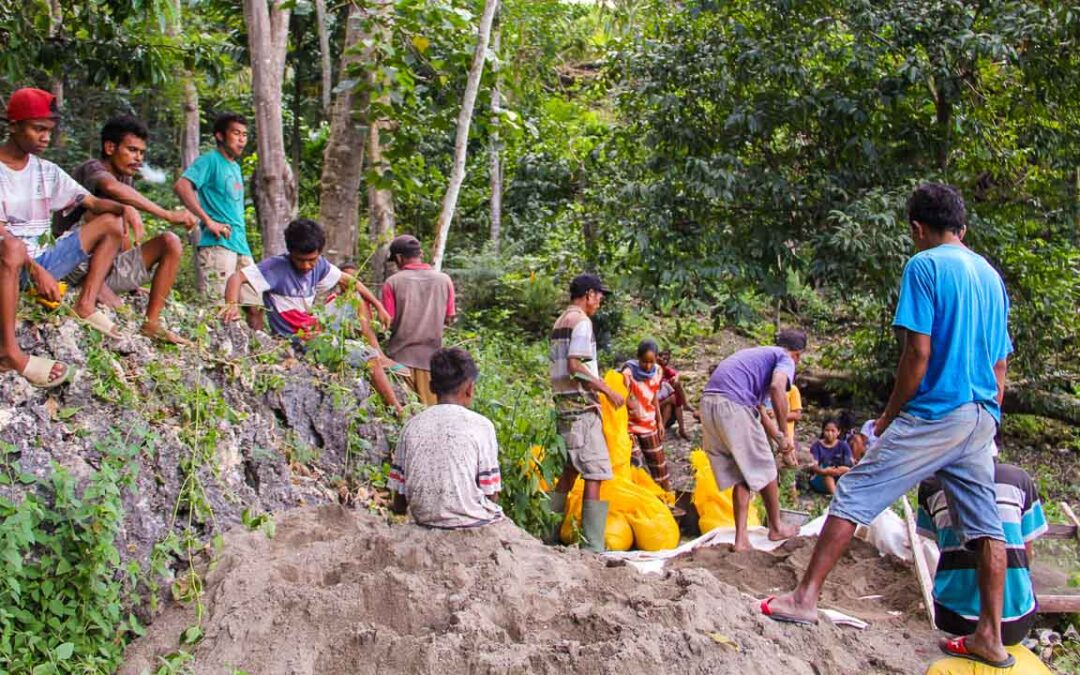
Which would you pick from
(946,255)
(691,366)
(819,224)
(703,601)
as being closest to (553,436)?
(703,601)

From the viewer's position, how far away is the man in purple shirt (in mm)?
6297

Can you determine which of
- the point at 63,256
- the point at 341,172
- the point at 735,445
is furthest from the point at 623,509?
the point at 63,256

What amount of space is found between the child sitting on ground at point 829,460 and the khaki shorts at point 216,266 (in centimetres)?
539

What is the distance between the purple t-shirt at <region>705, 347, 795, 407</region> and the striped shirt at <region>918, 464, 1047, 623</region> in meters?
2.13

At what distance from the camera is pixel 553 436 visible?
651 cm

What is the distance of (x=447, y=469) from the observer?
426cm

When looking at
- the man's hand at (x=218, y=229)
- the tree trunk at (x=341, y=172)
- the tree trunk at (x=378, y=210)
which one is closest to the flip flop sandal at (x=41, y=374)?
the man's hand at (x=218, y=229)

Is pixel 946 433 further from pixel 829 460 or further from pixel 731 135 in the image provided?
pixel 731 135

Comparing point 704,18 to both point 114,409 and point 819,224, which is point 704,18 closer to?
point 819,224

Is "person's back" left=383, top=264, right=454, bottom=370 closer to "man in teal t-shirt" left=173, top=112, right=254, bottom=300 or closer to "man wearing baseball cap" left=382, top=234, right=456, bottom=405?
"man wearing baseball cap" left=382, top=234, right=456, bottom=405

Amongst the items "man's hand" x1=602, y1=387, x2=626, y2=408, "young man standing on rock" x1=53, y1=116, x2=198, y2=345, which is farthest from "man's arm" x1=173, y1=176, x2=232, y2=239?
"man's hand" x1=602, y1=387, x2=626, y2=408

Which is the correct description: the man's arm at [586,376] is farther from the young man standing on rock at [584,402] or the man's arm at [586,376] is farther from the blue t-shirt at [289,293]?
the blue t-shirt at [289,293]

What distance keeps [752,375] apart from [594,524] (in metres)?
1.44

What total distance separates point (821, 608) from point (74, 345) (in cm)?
376
